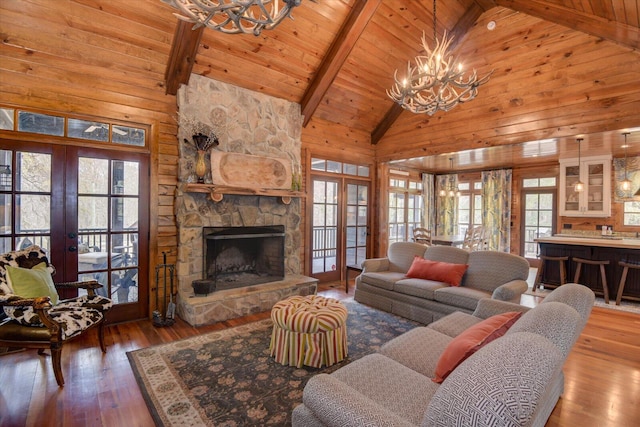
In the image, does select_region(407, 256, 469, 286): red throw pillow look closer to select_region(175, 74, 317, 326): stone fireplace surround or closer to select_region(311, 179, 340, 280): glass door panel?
select_region(175, 74, 317, 326): stone fireplace surround

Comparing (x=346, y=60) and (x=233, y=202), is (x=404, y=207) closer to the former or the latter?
(x=346, y=60)

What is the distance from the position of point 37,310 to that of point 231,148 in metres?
2.77

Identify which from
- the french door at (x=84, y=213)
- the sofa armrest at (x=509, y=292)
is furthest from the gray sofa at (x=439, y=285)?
the french door at (x=84, y=213)

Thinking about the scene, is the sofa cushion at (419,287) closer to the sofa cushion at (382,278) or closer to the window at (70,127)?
the sofa cushion at (382,278)

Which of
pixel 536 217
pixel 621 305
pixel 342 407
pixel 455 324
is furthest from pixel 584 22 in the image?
pixel 536 217

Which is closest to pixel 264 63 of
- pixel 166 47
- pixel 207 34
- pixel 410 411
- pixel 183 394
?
pixel 207 34

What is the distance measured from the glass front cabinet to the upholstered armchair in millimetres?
7996

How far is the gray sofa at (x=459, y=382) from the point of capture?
2.99 ft

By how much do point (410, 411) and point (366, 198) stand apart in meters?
5.20

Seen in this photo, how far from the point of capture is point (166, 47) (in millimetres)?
3779

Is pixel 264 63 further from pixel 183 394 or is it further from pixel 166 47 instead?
pixel 183 394

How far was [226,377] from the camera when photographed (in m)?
2.60

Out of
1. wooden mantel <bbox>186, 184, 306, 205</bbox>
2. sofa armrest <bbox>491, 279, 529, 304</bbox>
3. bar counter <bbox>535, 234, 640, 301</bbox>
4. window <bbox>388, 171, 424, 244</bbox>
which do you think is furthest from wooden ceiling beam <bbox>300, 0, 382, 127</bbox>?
bar counter <bbox>535, 234, 640, 301</bbox>

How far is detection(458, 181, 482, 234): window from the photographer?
29.4 feet
